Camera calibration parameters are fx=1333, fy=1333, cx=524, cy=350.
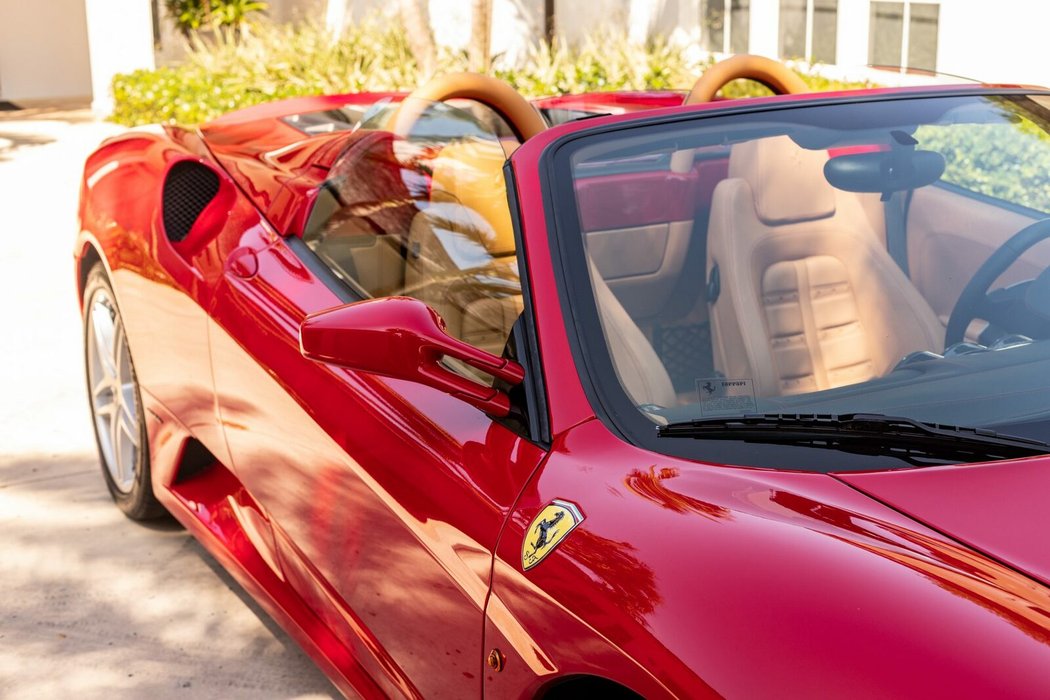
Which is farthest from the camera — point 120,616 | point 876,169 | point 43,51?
point 43,51

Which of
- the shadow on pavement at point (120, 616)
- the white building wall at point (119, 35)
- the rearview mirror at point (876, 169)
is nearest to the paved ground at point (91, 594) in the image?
the shadow on pavement at point (120, 616)

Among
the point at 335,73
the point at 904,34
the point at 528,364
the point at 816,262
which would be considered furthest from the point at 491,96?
the point at 335,73

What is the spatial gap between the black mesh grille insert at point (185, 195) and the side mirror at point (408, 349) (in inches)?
59.1

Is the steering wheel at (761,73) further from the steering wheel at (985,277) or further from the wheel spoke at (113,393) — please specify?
the wheel spoke at (113,393)

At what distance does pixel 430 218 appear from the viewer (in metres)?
3.02

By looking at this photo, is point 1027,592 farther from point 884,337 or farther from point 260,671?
point 260,671

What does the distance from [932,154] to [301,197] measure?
1.51 meters

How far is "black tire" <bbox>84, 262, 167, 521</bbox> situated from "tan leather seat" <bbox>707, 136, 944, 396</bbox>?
2.04 m

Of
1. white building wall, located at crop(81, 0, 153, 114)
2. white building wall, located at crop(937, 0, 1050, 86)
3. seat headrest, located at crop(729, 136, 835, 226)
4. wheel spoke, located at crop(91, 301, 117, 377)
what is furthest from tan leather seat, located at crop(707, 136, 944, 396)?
white building wall, located at crop(81, 0, 153, 114)

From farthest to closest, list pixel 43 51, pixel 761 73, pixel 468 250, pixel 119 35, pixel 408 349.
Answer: pixel 43 51 → pixel 119 35 → pixel 761 73 → pixel 468 250 → pixel 408 349

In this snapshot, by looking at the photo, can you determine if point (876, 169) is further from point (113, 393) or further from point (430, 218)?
point (113, 393)

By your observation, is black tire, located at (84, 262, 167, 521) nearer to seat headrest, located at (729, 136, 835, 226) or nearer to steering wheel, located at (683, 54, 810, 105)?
steering wheel, located at (683, 54, 810, 105)

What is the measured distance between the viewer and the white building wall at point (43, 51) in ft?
58.7

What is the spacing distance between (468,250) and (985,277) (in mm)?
1059
